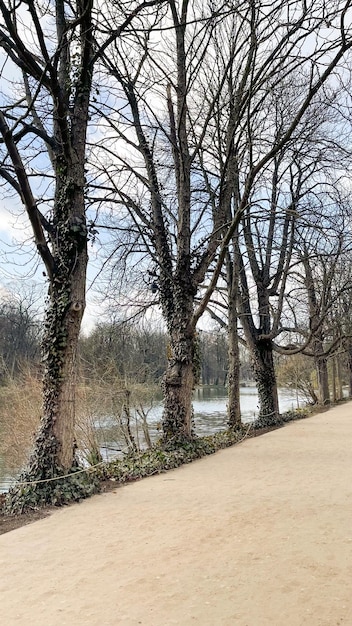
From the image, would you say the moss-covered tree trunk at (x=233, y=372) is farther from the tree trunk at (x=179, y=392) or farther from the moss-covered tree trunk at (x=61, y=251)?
the moss-covered tree trunk at (x=61, y=251)

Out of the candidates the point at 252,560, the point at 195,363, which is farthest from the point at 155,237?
the point at 252,560

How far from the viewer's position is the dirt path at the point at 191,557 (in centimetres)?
270

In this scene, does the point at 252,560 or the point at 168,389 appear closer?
the point at 252,560

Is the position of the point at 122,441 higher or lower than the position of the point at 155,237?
lower

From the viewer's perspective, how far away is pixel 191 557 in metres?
3.57

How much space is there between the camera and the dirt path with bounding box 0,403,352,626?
2.70m

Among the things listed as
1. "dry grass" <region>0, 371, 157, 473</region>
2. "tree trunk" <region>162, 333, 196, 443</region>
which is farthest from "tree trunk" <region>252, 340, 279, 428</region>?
"tree trunk" <region>162, 333, 196, 443</region>

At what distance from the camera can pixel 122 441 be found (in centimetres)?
1064

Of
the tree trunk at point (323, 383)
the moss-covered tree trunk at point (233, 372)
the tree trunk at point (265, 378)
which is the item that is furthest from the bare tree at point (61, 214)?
the tree trunk at point (323, 383)

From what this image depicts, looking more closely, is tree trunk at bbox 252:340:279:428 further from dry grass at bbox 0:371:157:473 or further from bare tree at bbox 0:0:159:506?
bare tree at bbox 0:0:159:506

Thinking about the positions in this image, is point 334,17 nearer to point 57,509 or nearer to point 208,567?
point 208,567

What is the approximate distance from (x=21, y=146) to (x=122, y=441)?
253 inches

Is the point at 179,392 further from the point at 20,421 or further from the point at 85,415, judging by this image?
the point at 20,421

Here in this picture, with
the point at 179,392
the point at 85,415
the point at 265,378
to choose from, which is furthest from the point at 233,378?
the point at 85,415
